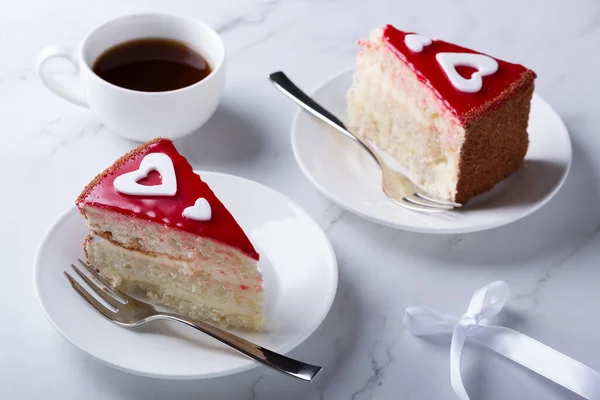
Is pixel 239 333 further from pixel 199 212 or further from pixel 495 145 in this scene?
pixel 495 145

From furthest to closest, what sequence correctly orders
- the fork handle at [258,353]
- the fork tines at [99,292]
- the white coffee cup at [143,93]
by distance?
the white coffee cup at [143,93]
the fork tines at [99,292]
the fork handle at [258,353]

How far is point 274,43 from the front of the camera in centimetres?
266

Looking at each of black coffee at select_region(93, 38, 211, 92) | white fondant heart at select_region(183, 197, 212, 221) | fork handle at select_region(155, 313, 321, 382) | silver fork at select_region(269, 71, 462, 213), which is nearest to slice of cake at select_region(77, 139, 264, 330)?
white fondant heart at select_region(183, 197, 212, 221)

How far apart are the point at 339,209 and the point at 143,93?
568 mm

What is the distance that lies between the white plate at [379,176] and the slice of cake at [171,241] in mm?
349

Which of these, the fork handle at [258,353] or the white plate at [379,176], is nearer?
the fork handle at [258,353]

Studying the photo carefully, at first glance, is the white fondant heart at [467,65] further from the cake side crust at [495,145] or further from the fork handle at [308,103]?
the fork handle at [308,103]

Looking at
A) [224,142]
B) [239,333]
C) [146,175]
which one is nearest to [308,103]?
[224,142]

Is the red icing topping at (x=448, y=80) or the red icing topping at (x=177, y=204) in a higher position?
the red icing topping at (x=448, y=80)

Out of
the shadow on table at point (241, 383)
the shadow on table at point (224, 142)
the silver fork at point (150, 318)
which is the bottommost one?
the shadow on table at point (241, 383)

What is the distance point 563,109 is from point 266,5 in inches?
40.5

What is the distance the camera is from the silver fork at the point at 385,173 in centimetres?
204

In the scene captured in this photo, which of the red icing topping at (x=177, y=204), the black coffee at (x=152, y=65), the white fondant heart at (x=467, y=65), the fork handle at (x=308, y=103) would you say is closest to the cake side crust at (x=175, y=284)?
the red icing topping at (x=177, y=204)

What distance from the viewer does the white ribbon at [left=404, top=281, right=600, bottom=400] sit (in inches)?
64.8
